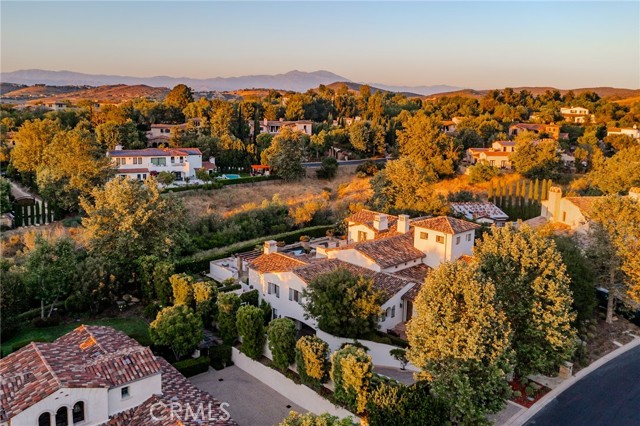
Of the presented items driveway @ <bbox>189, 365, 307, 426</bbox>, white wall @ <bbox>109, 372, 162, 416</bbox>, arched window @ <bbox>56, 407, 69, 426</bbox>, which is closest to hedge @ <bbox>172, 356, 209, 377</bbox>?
driveway @ <bbox>189, 365, 307, 426</bbox>

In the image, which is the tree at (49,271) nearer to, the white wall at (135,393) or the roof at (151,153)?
the white wall at (135,393)

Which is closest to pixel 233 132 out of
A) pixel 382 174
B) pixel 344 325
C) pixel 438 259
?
pixel 382 174

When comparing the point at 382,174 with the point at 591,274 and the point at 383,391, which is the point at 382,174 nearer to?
the point at 591,274

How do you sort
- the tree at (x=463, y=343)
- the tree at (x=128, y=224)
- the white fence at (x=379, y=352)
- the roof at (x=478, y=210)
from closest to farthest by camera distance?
the tree at (x=463, y=343), the white fence at (x=379, y=352), the tree at (x=128, y=224), the roof at (x=478, y=210)

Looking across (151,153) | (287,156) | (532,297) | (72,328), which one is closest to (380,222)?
(532,297)

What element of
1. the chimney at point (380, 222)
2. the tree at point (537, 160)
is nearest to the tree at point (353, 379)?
the chimney at point (380, 222)

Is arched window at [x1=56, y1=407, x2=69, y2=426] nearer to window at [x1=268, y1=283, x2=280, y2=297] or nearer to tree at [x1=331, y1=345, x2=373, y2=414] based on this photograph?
tree at [x1=331, y1=345, x2=373, y2=414]

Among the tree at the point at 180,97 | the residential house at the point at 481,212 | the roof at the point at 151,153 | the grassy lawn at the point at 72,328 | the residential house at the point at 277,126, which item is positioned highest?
the tree at the point at 180,97
